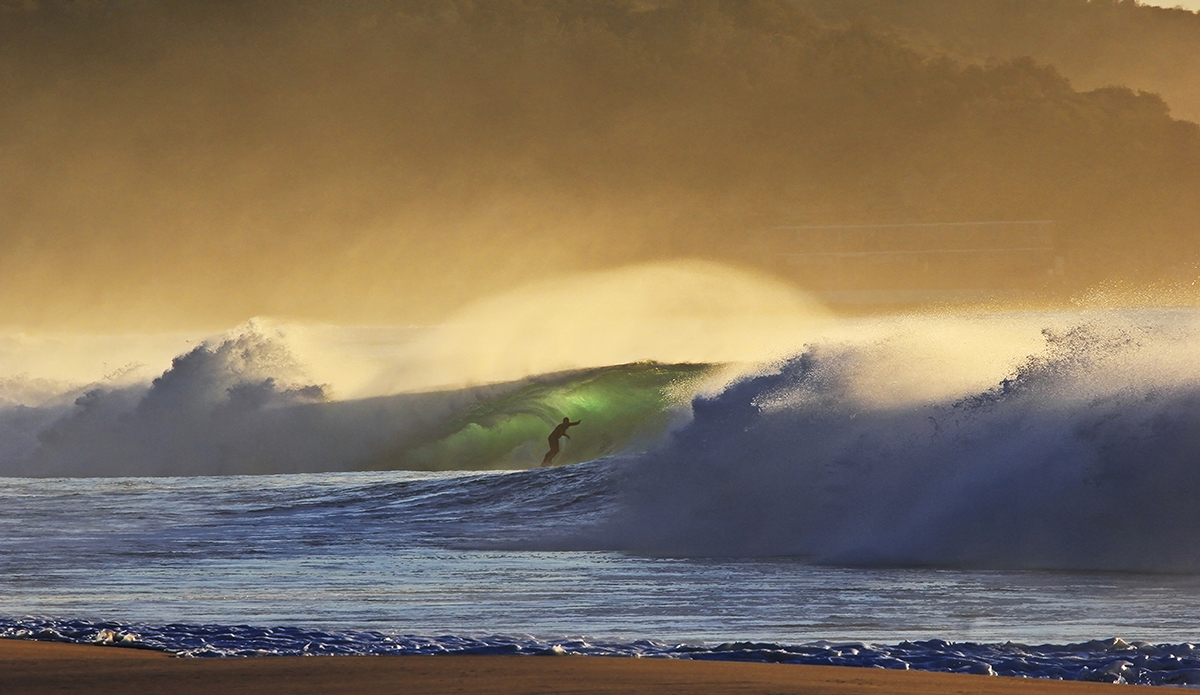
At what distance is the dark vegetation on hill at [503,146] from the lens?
445ft

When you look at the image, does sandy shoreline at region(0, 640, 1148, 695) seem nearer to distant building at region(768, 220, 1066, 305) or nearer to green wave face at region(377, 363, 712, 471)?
green wave face at region(377, 363, 712, 471)

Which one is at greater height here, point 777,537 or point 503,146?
point 503,146

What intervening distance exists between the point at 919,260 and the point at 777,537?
127 metres

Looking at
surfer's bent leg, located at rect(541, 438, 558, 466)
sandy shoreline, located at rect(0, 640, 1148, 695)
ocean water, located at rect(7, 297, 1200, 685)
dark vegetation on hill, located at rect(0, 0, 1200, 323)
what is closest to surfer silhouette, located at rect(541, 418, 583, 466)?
surfer's bent leg, located at rect(541, 438, 558, 466)

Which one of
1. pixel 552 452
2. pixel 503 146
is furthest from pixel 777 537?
pixel 503 146

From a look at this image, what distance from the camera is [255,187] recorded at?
146 metres

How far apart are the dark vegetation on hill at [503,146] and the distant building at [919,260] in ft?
5.20

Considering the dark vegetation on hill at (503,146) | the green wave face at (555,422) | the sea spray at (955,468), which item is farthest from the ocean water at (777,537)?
the dark vegetation on hill at (503,146)

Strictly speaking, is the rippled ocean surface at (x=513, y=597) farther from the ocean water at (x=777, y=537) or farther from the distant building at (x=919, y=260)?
the distant building at (x=919, y=260)

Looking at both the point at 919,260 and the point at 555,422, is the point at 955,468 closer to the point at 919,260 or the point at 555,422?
the point at 555,422

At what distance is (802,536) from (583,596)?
4.27 m

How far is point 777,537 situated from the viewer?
51.0 ft

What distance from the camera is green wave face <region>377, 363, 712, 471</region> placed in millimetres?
30450

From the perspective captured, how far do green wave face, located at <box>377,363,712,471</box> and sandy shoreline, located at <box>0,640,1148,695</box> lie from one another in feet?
67.7
